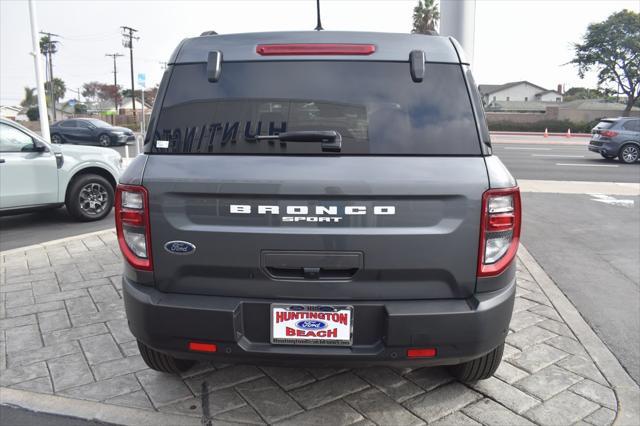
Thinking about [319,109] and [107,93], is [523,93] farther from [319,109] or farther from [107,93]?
[319,109]

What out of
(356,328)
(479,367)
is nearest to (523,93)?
(479,367)

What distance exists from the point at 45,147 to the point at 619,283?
24.4 ft

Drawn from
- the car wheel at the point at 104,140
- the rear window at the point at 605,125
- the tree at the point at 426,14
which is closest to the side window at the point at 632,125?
the rear window at the point at 605,125

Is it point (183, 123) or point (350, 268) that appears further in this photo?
point (183, 123)

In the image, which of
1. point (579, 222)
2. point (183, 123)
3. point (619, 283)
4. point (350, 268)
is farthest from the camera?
point (579, 222)

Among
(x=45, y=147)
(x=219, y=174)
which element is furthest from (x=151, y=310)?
(x=45, y=147)

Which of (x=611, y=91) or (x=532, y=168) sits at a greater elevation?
(x=611, y=91)

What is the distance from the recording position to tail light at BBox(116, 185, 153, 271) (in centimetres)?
247

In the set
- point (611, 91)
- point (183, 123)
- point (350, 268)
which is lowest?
point (350, 268)

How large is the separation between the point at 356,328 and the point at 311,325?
0.70 feet

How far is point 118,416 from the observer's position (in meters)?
2.87

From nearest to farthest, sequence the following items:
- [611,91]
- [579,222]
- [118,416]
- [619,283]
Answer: [118,416] < [619,283] < [579,222] < [611,91]

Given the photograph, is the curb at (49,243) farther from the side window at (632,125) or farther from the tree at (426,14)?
the tree at (426,14)

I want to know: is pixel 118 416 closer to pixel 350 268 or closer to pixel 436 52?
pixel 350 268
